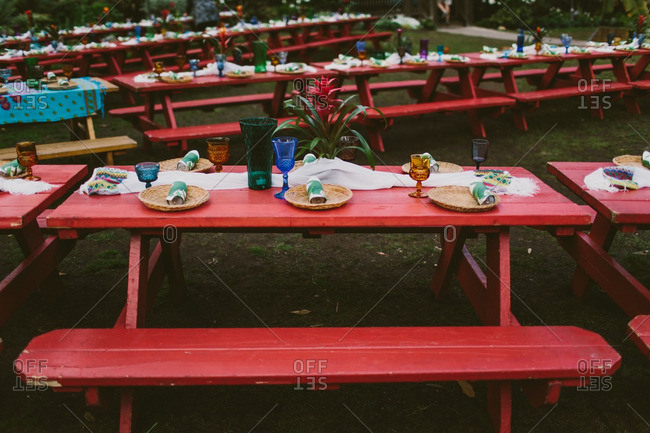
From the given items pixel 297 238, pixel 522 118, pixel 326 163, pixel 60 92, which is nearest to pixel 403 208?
pixel 326 163

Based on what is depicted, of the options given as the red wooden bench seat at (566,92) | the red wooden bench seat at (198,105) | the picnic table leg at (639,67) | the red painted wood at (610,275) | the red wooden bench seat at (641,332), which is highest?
the picnic table leg at (639,67)

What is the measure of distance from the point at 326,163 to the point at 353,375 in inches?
42.3

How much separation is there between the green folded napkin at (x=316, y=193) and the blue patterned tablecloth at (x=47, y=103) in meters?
3.49

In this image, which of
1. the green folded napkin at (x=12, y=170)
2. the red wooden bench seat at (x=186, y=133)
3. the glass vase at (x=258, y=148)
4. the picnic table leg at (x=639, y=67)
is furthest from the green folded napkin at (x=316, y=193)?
the picnic table leg at (x=639, y=67)

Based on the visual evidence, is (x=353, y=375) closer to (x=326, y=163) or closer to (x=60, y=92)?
(x=326, y=163)

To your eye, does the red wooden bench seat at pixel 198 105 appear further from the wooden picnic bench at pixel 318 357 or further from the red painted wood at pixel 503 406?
the red painted wood at pixel 503 406

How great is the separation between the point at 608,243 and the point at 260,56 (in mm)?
3703

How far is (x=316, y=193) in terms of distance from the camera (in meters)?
2.39

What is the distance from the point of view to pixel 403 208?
7.89 feet

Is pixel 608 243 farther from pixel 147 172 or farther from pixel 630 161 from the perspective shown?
pixel 147 172

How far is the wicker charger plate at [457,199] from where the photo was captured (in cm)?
235

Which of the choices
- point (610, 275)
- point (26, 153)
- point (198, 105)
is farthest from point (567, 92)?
point (26, 153)

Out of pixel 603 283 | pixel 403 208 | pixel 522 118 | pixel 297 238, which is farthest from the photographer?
pixel 522 118

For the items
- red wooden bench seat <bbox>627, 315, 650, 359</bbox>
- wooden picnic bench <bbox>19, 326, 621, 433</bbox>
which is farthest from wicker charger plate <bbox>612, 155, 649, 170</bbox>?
wooden picnic bench <bbox>19, 326, 621, 433</bbox>
